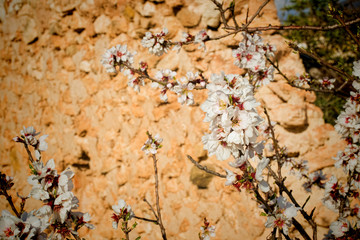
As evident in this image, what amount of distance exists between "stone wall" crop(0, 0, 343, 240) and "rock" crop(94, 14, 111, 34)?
0.02 meters

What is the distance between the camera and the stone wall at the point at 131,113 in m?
2.22

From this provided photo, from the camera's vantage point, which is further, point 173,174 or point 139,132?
point 139,132

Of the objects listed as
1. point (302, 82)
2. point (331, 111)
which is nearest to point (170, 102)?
point (302, 82)

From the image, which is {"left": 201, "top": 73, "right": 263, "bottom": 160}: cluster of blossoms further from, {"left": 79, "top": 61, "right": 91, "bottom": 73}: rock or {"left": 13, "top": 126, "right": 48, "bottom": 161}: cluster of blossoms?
{"left": 79, "top": 61, "right": 91, "bottom": 73}: rock

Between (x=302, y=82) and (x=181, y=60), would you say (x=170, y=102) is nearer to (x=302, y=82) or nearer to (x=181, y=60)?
(x=181, y=60)

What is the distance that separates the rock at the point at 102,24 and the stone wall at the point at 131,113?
15 mm

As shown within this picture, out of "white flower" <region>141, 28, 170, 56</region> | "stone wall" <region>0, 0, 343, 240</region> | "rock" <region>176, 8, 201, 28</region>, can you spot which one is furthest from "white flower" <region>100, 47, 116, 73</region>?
"rock" <region>176, 8, 201, 28</region>

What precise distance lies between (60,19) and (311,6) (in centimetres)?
654

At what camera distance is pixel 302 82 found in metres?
1.96

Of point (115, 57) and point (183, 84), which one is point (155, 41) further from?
point (183, 84)

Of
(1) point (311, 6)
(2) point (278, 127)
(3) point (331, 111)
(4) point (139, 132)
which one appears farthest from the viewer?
(1) point (311, 6)

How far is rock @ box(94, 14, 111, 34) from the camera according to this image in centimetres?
285

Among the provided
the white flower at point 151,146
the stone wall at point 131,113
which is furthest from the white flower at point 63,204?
the stone wall at point 131,113

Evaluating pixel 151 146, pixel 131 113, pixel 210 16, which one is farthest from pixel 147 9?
pixel 151 146
